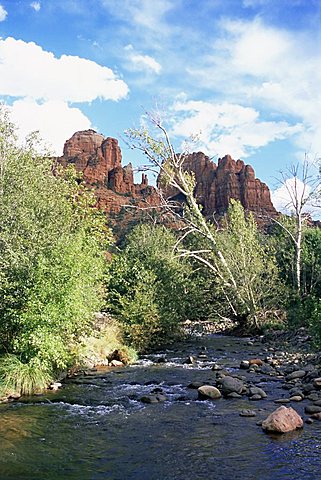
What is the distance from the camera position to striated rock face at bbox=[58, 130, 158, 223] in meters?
109

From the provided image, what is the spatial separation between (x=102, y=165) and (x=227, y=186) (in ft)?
111

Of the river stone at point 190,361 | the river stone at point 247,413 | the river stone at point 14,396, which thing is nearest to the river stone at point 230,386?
the river stone at point 247,413

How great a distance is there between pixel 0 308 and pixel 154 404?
5.64 m

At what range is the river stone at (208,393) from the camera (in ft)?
41.0

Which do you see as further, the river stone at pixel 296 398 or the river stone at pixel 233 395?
the river stone at pixel 233 395

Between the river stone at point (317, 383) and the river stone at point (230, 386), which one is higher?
the river stone at point (317, 383)

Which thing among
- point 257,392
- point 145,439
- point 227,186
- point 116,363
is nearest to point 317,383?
point 257,392

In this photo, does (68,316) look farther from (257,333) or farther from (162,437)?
(257,333)

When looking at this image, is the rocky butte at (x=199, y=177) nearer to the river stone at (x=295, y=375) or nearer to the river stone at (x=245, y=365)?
the river stone at (x=245, y=365)

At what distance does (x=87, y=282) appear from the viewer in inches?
612

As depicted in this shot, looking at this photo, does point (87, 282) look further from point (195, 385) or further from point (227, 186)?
point (227, 186)

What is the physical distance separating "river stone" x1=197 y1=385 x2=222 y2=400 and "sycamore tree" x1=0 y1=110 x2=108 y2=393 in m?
4.20

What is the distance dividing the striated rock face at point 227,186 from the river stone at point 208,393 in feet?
335

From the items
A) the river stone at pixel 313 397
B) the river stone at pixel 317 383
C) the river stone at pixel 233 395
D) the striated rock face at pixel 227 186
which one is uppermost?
the striated rock face at pixel 227 186
